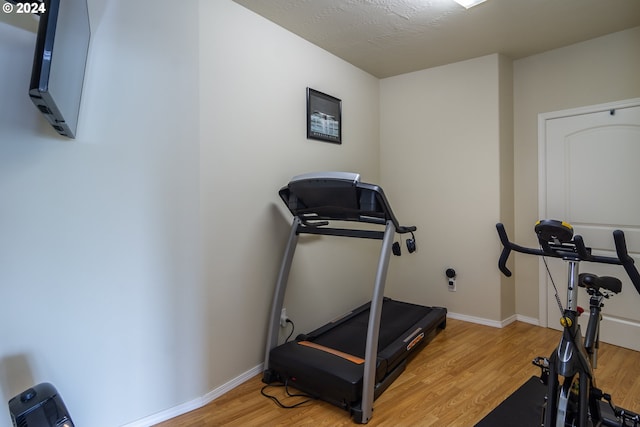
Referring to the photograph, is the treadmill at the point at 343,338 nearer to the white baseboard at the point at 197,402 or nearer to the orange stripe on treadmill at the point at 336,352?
the orange stripe on treadmill at the point at 336,352

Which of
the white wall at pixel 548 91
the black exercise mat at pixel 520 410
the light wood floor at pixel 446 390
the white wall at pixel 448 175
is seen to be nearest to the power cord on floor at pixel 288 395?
the light wood floor at pixel 446 390

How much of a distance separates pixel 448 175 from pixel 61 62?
3.24 meters

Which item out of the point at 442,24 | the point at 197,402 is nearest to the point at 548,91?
the point at 442,24

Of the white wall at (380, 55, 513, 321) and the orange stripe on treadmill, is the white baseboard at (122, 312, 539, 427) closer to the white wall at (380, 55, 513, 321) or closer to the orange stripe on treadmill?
the orange stripe on treadmill

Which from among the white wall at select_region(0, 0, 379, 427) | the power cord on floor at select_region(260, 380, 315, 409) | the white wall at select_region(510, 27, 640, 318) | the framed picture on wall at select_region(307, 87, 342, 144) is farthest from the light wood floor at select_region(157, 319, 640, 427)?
the framed picture on wall at select_region(307, 87, 342, 144)

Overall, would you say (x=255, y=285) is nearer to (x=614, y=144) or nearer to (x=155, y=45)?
(x=155, y=45)

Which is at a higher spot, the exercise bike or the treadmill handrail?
the treadmill handrail

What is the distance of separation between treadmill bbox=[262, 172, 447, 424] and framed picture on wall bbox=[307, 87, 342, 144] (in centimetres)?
87

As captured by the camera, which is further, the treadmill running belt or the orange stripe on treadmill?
the treadmill running belt

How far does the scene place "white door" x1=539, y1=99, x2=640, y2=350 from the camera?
9.23ft

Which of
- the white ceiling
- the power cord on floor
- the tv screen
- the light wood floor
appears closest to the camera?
the tv screen

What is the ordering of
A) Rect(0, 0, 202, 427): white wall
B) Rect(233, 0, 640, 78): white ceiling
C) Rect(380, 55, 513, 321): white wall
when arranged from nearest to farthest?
1. Rect(0, 0, 202, 427): white wall
2. Rect(233, 0, 640, 78): white ceiling
3. Rect(380, 55, 513, 321): white wall

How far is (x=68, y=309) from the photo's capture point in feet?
5.33

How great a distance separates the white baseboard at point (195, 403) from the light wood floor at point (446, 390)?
0.11 feet
